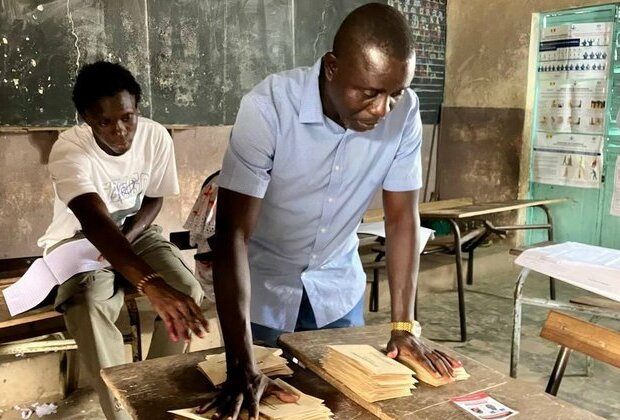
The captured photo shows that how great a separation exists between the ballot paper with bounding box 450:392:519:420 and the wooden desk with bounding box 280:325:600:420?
0.06ft

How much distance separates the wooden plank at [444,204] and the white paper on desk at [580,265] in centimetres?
175

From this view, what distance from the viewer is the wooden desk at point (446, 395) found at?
1.23 m

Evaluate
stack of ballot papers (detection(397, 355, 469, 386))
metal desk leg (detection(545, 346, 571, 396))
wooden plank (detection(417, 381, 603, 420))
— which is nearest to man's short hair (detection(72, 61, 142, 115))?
stack of ballot papers (detection(397, 355, 469, 386))

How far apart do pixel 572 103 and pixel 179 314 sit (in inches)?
172

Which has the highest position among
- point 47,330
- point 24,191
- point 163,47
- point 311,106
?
point 163,47

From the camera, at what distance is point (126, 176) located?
8.74 feet

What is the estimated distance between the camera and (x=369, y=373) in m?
1.27

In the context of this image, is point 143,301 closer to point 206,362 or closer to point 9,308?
point 9,308

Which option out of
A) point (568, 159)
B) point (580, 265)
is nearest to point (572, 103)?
point (568, 159)

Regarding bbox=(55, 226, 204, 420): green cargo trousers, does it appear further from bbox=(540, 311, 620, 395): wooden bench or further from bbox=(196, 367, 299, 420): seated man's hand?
bbox=(540, 311, 620, 395): wooden bench

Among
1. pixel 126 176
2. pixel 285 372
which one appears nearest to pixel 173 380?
pixel 285 372

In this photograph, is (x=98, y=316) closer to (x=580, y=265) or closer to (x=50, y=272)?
(x=50, y=272)

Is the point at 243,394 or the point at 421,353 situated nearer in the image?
the point at 243,394

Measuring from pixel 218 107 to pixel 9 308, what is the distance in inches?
89.4
